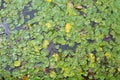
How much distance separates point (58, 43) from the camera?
260 cm

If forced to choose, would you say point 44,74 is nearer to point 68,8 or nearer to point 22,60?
point 22,60

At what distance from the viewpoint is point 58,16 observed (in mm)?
2664

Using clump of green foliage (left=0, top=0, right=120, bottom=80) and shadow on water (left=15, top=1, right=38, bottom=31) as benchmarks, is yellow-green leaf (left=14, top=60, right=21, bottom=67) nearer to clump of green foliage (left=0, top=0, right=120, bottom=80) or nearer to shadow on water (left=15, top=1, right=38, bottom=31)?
clump of green foliage (left=0, top=0, right=120, bottom=80)

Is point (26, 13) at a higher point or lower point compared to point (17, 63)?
higher

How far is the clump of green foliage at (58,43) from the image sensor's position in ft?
8.43

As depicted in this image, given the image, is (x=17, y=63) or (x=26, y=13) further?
(x=26, y=13)

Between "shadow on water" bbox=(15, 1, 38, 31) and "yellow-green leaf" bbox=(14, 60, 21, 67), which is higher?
"shadow on water" bbox=(15, 1, 38, 31)

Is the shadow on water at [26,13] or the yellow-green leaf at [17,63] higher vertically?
the shadow on water at [26,13]

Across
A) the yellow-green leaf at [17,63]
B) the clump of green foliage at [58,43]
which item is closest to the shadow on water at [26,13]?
the clump of green foliage at [58,43]

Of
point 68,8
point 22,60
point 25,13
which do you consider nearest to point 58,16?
point 68,8

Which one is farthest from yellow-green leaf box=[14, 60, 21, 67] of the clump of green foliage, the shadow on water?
the shadow on water

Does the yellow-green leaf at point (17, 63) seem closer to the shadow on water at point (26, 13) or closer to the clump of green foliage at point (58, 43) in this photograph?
the clump of green foliage at point (58, 43)

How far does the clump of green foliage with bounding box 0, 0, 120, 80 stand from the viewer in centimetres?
257

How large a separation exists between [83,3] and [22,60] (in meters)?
0.75
